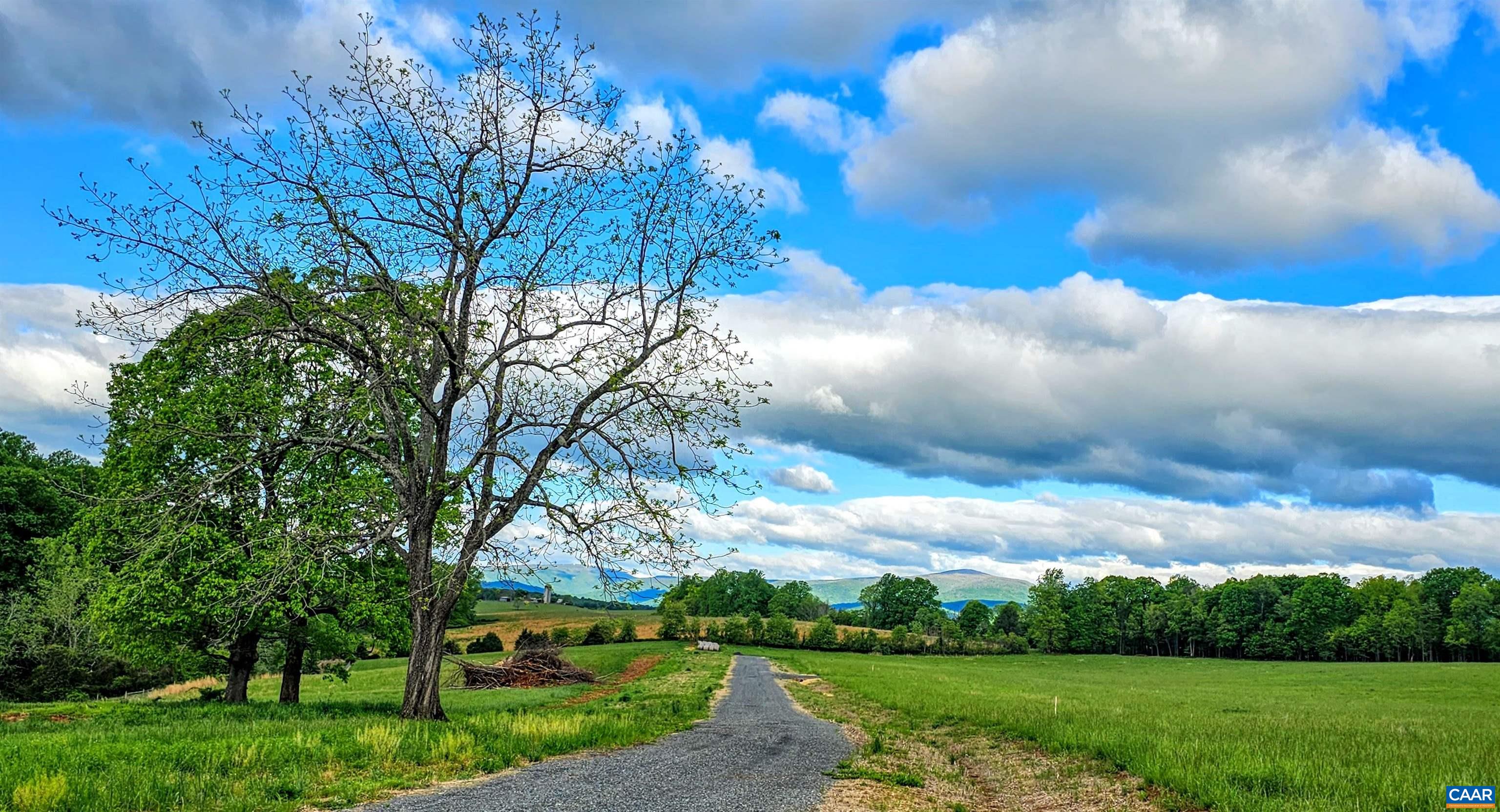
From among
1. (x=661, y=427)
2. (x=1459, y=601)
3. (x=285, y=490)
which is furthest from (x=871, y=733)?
(x=1459, y=601)

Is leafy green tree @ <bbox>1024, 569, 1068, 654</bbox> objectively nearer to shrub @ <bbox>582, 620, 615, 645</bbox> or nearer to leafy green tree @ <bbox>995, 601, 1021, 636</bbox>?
leafy green tree @ <bbox>995, 601, 1021, 636</bbox>

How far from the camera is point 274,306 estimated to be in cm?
1547

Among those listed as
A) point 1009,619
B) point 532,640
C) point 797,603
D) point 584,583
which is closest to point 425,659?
point 584,583

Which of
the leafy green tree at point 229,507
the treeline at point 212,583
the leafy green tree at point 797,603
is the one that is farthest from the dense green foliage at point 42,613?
the leafy green tree at point 797,603

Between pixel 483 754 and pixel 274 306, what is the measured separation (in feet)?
30.6

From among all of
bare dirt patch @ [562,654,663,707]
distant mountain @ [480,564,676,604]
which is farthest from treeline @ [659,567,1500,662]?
distant mountain @ [480,564,676,604]

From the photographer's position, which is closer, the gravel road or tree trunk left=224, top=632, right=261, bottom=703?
the gravel road

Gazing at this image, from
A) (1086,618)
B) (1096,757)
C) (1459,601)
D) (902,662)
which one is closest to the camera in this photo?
(1096,757)

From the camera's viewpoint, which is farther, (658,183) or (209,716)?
(209,716)

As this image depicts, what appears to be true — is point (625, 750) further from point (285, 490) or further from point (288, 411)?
point (285, 490)

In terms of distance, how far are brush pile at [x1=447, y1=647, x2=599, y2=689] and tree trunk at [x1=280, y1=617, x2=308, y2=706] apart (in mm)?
16468

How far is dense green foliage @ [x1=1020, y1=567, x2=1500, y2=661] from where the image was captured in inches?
3959

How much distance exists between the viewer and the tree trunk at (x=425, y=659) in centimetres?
1720

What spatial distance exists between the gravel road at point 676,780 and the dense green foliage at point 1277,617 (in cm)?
11362
